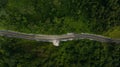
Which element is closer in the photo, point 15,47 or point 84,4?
point 15,47

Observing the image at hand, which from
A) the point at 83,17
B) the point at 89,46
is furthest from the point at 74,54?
the point at 83,17

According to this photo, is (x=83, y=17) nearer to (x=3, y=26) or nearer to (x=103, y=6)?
(x=103, y=6)

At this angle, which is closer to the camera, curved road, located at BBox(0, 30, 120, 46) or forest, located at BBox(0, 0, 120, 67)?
curved road, located at BBox(0, 30, 120, 46)

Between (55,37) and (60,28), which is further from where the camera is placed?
(60,28)

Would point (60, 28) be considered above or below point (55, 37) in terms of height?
below

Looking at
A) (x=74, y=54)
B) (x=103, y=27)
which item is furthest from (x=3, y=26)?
(x=103, y=27)

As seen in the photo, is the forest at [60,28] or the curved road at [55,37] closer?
the curved road at [55,37]

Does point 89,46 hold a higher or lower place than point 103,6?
lower
